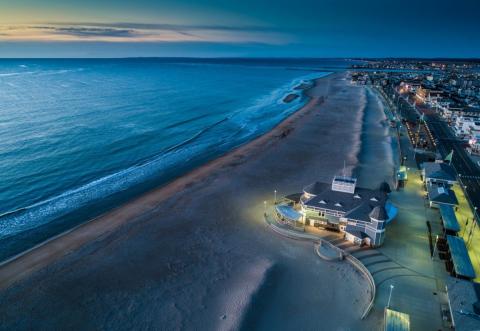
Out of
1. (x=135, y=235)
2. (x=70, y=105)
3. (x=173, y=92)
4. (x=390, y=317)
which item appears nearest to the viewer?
(x=390, y=317)

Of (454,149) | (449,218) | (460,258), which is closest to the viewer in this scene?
(460,258)

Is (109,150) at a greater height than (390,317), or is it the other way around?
(390,317)

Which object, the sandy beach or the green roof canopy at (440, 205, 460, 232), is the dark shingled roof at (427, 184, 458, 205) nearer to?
the green roof canopy at (440, 205, 460, 232)

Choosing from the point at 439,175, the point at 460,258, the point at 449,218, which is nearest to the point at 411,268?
the point at 460,258

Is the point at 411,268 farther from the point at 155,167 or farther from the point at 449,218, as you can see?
the point at 155,167

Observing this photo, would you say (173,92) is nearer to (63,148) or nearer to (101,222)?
(63,148)

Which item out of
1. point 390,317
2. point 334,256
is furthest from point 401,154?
point 390,317

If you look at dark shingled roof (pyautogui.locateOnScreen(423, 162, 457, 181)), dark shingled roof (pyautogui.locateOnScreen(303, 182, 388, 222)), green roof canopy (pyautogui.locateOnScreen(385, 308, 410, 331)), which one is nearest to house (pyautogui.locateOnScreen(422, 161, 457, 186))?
dark shingled roof (pyautogui.locateOnScreen(423, 162, 457, 181))
